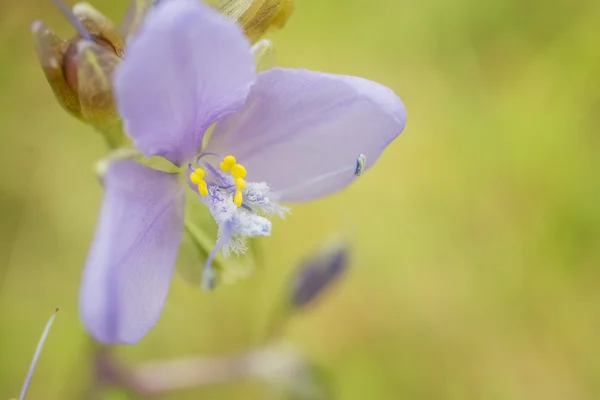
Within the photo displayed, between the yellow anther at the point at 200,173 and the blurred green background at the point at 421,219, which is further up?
the yellow anther at the point at 200,173

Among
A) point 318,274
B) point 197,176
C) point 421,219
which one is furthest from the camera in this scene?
point 421,219

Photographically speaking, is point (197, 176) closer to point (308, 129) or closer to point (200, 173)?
point (200, 173)

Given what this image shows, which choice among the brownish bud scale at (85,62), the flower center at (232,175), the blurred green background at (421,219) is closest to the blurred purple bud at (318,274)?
the blurred green background at (421,219)

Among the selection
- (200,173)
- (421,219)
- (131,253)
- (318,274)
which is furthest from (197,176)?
(421,219)

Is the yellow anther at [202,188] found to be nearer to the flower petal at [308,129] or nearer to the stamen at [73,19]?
the flower petal at [308,129]

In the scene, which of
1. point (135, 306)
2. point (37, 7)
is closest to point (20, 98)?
point (37, 7)

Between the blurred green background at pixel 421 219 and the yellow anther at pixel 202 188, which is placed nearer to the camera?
the yellow anther at pixel 202 188

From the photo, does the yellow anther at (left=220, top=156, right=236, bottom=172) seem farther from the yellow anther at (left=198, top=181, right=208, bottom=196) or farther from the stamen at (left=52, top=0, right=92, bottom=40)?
the stamen at (left=52, top=0, right=92, bottom=40)
